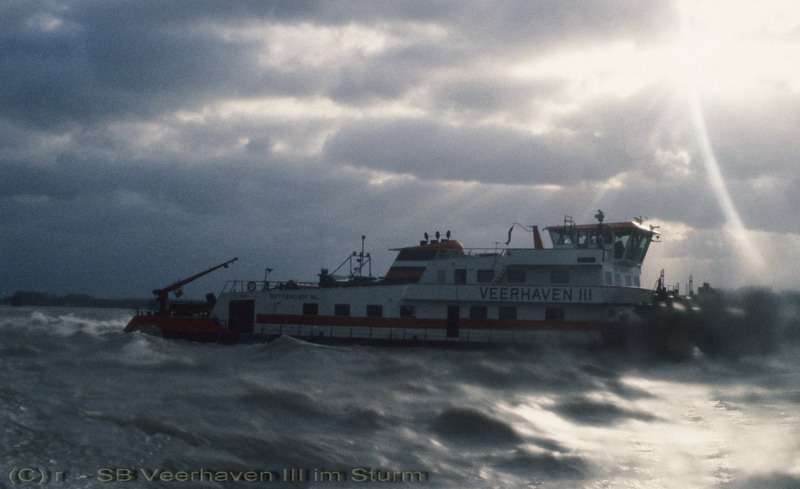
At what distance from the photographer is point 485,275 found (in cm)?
2914

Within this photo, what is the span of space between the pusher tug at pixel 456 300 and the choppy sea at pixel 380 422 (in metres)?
3.40

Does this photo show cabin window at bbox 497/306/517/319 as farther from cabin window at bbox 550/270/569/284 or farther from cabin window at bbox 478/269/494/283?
cabin window at bbox 550/270/569/284

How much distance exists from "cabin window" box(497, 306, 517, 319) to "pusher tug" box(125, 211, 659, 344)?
0.04 m

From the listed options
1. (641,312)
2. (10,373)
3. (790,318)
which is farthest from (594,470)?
(790,318)

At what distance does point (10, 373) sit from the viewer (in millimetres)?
16297

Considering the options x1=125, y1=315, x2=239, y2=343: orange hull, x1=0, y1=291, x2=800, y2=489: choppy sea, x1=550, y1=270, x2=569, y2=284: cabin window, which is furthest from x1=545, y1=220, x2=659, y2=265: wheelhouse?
x1=125, y1=315, x2=239, y2=343: orange hull

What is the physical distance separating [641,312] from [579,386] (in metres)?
8.68

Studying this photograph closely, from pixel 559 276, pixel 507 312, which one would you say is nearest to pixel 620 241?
pixel 559 276

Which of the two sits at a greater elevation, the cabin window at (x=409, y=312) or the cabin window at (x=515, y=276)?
the cabin window at (x=515, y=276)

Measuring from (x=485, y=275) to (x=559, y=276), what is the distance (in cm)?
311

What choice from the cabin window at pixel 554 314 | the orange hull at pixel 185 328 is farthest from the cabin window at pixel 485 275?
the orange hull at pixel 185 328

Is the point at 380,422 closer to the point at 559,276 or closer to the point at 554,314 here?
the point at 554,314

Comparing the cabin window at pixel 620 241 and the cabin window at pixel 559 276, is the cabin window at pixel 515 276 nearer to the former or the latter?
the cabin window at pixel 559 276

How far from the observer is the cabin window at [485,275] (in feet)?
95.3
